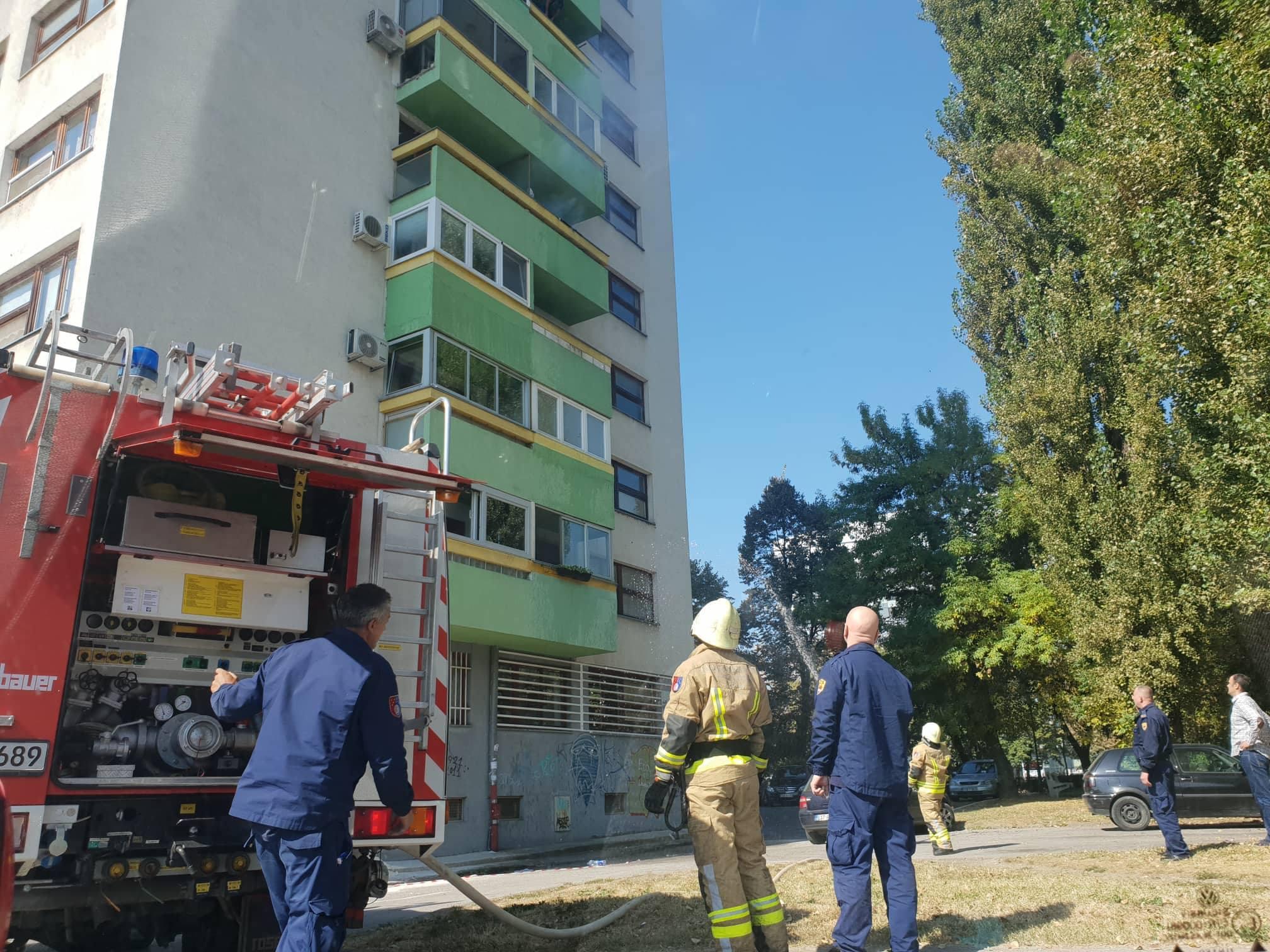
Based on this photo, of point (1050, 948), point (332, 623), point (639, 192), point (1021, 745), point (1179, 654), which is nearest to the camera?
point (1050, 948)

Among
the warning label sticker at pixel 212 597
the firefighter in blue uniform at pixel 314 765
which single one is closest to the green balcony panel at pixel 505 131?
the warning label sticker at pixel 212 597

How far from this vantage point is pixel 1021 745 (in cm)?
4925

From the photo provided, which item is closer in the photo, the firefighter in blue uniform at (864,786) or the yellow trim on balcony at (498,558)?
the firefighter in blue uniform at (864,786)

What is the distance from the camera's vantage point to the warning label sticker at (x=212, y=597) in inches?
205

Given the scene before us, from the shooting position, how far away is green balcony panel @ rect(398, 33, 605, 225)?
18.5 metres

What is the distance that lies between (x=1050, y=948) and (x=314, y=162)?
1589 cm

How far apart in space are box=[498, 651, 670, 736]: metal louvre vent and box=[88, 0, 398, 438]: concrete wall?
555 cm

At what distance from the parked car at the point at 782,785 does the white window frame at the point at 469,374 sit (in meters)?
23.5

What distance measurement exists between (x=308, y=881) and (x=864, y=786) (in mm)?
2772

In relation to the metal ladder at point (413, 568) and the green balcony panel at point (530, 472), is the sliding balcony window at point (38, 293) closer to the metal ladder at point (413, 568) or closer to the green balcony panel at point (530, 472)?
the green balcony panel at point (530, 472)

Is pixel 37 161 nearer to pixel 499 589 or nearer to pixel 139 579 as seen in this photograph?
pixel 499 589

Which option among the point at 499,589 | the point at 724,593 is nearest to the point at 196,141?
the point at 499,589

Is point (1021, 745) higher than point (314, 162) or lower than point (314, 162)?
lower

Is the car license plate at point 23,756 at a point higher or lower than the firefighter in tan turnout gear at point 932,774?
higher
